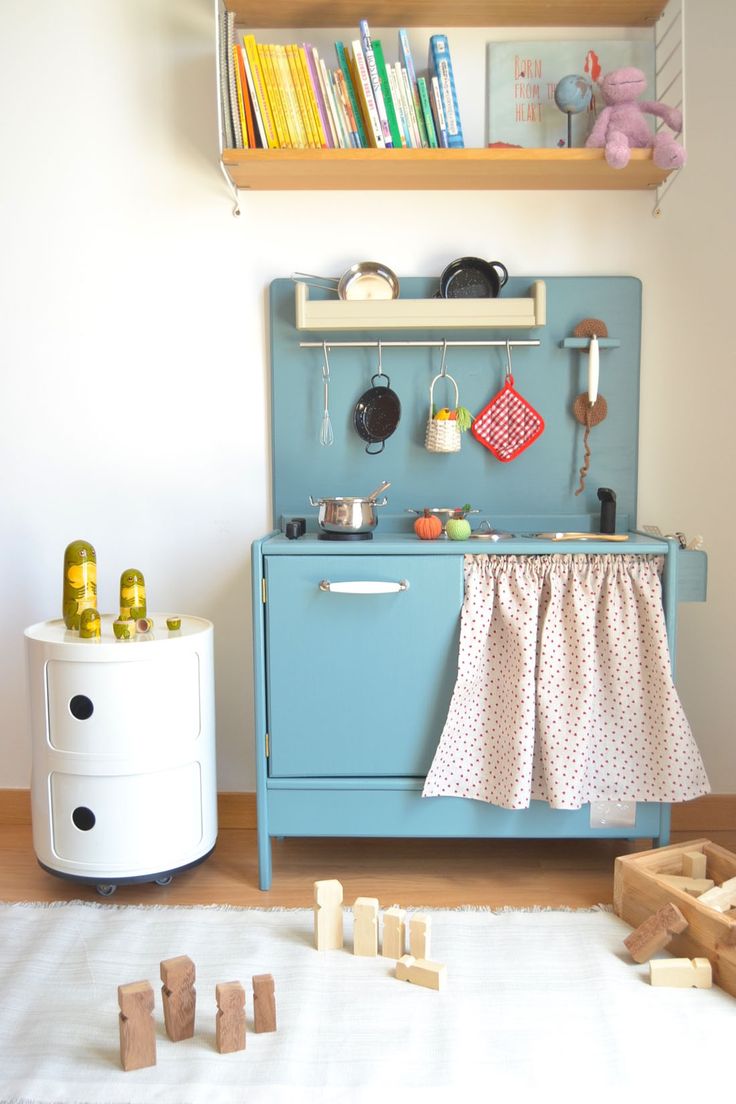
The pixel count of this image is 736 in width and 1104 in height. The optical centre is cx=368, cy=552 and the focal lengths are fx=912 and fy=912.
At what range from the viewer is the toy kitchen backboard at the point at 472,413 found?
8.76ft

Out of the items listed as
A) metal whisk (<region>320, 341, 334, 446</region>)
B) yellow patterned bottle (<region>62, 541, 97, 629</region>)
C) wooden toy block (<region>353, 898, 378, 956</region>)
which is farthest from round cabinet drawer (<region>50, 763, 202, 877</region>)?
metal whisk (<region>320, 341, 334, 446</region>)

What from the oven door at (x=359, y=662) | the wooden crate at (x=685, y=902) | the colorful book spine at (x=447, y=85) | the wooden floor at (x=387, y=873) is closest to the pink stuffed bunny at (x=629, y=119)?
the colorful book spine at (x=447, y=85)

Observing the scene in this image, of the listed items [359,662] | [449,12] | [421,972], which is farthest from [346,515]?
[449,12]

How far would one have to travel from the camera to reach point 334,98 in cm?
→ 242

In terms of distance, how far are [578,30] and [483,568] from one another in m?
1.60

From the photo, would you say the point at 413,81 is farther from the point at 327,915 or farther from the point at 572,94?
the point at 327,915

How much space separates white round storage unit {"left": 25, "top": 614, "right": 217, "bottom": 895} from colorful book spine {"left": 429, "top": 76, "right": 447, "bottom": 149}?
1466 millimetres

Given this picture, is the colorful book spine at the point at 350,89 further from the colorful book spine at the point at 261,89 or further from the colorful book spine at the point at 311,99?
the colorful book spine at the point at 261,89

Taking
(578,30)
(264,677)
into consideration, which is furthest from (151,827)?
(578,30)

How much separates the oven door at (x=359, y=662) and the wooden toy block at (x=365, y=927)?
0.41 meters

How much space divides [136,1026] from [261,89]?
2.20m

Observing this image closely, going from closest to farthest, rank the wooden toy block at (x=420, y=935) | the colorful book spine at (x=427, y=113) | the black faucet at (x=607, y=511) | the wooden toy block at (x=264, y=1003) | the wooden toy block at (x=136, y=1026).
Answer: the wooden toy block at (x=136, y=1026), the wooden toy block at (x=264, y=1003), the wooden toy block at (x=420, y=935), the colorful book spine at (x=427, y=113), the black faucet at (x=607, y=511)

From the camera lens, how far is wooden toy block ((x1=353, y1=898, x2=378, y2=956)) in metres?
1.98

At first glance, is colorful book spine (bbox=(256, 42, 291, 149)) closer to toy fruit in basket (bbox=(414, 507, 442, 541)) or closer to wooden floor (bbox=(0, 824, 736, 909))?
toy fruit in basket (bbox=(414, 507, 442, 541))
